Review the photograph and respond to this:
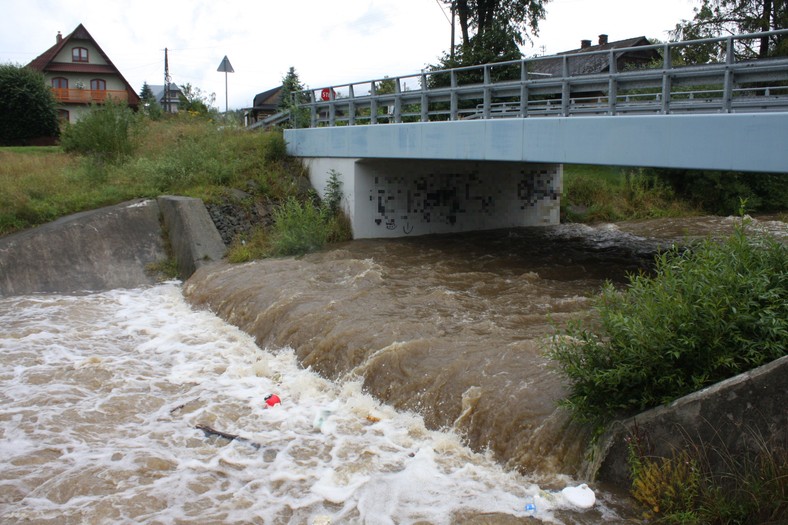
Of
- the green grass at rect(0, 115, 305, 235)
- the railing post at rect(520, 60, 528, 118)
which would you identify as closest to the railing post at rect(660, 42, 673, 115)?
the railing post at rect(520, 60, 528, 118)

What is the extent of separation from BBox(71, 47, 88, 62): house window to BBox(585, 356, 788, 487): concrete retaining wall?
51.6 metres

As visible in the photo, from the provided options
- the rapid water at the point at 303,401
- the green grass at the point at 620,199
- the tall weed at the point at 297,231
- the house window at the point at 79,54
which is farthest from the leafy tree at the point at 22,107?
the green grass at the point at 620,199

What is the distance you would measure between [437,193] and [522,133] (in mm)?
7153

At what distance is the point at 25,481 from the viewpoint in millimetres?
7020

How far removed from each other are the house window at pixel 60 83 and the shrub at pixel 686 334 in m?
50.6

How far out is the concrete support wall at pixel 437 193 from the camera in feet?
61.1

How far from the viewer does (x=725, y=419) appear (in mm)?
5621

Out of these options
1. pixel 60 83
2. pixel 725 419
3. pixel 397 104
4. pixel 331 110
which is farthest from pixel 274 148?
pixel 60 83

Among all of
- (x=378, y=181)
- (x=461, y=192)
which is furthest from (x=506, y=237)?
(x=378, y=181)

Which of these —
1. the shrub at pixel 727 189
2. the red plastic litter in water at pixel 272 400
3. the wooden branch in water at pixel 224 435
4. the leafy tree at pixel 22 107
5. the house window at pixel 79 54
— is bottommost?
the wooden branch in water at pixel 224 435

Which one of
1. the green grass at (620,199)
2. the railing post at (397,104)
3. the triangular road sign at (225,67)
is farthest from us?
the triangular road sign at (225,67)

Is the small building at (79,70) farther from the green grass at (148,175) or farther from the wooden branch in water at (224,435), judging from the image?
the wooden branch in water at (224,435)

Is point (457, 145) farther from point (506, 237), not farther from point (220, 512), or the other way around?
point (220, 512)

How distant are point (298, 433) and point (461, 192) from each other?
517 inches
